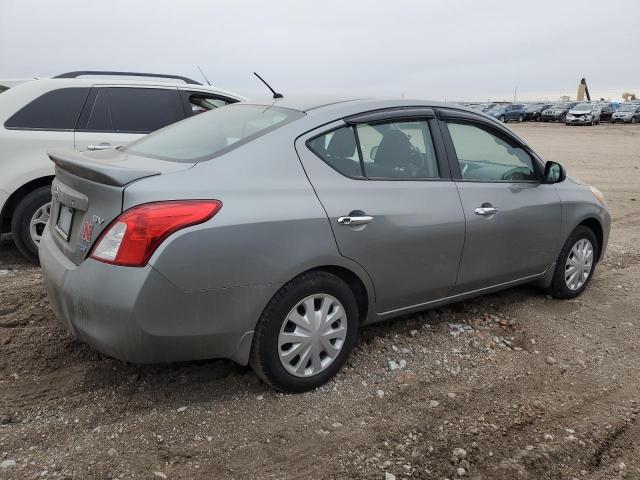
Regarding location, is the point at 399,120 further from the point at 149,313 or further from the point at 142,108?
the point at 142,108

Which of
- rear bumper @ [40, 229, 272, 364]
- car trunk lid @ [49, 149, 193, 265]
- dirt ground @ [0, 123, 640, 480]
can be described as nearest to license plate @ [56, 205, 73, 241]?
car trunk lid @ [49, 149, 193, 265]

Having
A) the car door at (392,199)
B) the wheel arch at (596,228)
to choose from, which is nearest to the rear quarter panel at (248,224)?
the car door at (392,199)

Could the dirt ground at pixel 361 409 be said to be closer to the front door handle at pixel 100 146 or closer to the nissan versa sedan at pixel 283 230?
the nissan versa sedan at pixel 283 230

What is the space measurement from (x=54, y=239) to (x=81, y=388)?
0.84 m

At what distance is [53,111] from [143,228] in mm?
3605

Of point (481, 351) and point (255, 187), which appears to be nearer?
point (255, 187)

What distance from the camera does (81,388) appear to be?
3.22 meters

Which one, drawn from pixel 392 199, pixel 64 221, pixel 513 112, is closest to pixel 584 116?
pixel 513 112

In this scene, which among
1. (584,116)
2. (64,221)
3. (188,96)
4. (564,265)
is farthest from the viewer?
(584,116)

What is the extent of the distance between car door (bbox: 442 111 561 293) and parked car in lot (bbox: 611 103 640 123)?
4466 centimetres

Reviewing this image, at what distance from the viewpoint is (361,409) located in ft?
10.3

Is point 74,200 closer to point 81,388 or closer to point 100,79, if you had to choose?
point 81,388

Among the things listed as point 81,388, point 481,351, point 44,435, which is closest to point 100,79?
point 81,388

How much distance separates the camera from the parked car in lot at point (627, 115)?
42.8 meters
